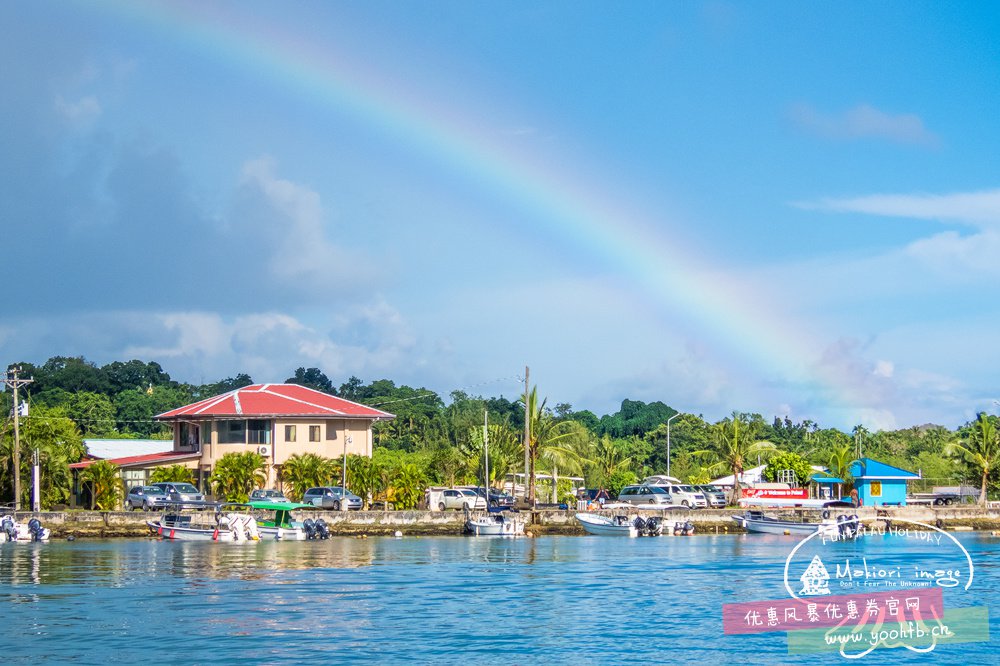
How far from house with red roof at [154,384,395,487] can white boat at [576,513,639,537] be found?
15774mm

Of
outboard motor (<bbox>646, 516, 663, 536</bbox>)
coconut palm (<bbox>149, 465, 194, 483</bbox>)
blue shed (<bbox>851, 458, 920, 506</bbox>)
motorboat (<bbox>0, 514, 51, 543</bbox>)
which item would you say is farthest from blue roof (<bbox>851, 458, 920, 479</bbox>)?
motorboat (<bbox>0, 514, 51, 543</bbox>)

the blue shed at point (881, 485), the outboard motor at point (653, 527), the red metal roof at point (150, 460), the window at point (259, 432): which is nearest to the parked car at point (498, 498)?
the outboard motor at point (653, 527)

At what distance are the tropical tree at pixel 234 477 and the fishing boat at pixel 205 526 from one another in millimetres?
6195

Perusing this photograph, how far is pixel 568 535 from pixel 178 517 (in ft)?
76.7

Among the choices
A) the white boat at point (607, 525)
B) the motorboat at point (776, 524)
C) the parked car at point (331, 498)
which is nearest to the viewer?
the parked car at point (331, 498)

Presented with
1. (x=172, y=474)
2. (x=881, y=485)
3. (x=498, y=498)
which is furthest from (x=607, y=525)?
(x=172, y=474)

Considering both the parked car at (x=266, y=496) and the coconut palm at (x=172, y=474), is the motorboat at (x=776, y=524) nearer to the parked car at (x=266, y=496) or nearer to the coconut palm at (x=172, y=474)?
the parked car at (x=266, y=496)

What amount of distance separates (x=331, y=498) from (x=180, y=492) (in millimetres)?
8633

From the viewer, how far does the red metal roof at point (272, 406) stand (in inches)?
3002

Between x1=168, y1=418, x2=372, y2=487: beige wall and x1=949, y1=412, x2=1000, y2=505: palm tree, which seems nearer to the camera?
x1=168, y1=418, x2=372, y2=487: beige wall

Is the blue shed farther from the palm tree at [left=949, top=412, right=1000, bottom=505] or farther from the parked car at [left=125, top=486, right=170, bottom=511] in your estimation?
the parked car at [left=125, top=486, right=170, bottom=511]

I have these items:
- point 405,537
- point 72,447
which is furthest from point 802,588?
point 72,447

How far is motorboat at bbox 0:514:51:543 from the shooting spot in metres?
62.0

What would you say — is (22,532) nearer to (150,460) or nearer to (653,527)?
(150,460)
